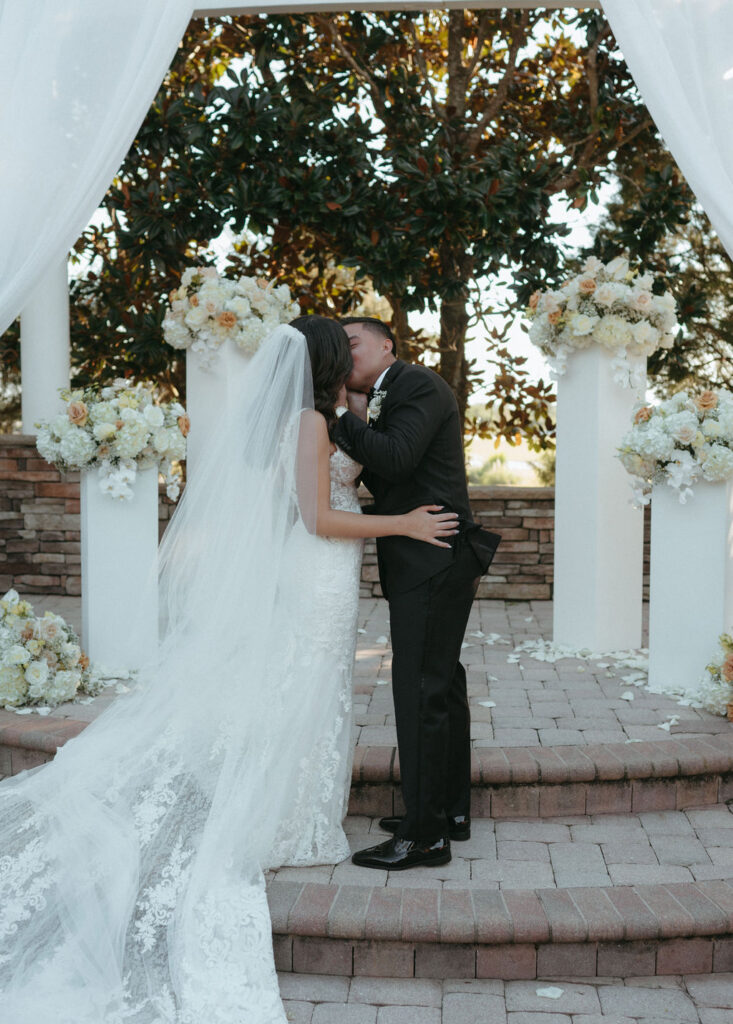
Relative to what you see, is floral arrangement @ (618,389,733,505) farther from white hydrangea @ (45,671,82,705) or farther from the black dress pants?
white hydrangea @ (45,671,82,705)

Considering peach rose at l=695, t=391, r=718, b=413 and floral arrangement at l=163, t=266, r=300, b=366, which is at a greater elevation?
floral arrangement at l=163, t=266, r=300, b=366

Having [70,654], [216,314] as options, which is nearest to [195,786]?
[70,654]

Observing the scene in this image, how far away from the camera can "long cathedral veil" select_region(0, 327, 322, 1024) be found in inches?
93.4

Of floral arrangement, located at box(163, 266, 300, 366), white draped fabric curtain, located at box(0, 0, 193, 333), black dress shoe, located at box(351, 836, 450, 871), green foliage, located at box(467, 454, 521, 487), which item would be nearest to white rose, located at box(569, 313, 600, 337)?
floral arrangement, located at box(163, 266, 300, 366)

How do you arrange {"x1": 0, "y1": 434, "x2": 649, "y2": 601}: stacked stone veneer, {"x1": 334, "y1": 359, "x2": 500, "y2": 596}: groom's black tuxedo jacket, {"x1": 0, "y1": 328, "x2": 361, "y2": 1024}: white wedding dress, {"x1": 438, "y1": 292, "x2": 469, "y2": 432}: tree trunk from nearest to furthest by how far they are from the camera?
{"x1": 0, "y1": 328, "x2": 361, "y2": 1024}: white wedding dress < {"x1": 334, "y1": 359, "x2": 500, "y2": 596}: groom's black tuxedo jacket < {"x1": 0, "y1": 434, "x2": 649, "y2": 601}: stacked stone veneer < {"x1": 438, "y1": 292, "x2": 469, "y2": 432}: tree trunk

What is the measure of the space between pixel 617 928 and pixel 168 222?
16.2ft

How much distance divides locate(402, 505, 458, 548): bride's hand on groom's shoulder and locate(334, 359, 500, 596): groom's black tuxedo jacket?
4 centimetres

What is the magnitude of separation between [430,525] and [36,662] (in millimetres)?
1963

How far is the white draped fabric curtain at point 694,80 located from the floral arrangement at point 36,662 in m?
2.89

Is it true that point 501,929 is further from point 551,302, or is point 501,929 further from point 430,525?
point 551,302

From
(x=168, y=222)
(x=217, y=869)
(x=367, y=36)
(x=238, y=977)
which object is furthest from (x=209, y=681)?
(x=367, y=36)

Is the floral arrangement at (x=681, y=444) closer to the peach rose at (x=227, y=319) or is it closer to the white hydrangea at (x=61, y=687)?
the peach rose at (x=227, y=319)

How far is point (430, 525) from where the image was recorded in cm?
293

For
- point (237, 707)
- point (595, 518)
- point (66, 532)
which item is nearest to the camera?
point (237, 707)
